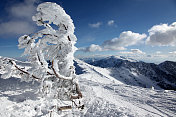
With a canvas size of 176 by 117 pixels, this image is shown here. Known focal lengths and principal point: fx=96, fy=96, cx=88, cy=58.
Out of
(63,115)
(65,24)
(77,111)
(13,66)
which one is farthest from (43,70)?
(77,111)

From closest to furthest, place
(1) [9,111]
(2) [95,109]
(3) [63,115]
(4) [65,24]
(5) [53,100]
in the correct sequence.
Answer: (1) [9,111] < (4) [65,24] < (3) [63,115] < (5) [53,100] < (2) [95,109]

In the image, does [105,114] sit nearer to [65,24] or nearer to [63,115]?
[63,115]

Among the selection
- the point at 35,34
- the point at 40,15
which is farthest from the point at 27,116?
the point at 40,15

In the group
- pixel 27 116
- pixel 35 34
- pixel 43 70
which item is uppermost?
pixel 35 34

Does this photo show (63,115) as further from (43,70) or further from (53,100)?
(43,70)

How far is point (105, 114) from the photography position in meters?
7.32

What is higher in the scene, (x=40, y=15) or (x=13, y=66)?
(x=40, y=15)

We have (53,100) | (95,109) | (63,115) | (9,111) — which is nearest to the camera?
(9,111)

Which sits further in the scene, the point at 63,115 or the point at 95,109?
the point at 95,109

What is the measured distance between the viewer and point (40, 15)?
5.23 meters

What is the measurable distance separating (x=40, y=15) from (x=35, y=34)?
107 centimetres

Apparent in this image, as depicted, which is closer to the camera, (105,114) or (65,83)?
(105,114)

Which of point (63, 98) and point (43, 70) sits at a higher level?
point (43, 70)

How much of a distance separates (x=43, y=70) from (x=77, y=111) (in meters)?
4.24
